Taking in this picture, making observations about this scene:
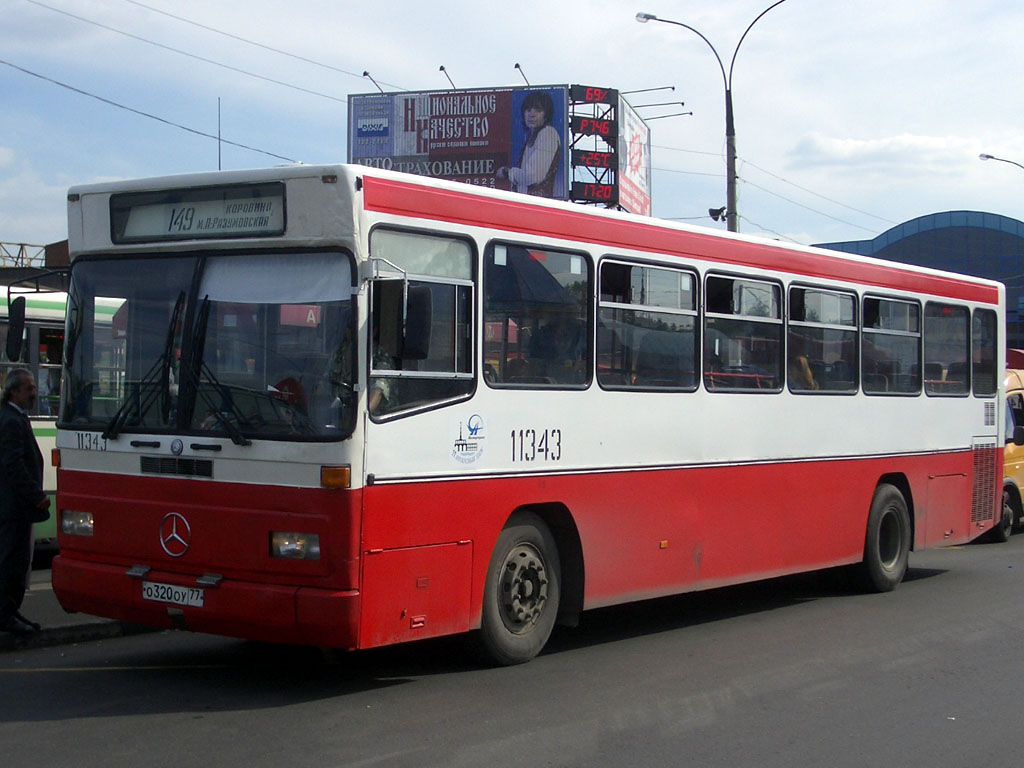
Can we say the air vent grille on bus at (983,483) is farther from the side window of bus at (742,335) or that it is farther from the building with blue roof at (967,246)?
the building with blue roof at (967,246)

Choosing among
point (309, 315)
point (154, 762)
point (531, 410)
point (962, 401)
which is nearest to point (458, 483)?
point (531, 410)

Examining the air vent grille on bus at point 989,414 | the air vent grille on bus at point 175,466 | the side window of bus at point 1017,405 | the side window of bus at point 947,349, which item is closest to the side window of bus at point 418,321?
the air vent grille on bus at point 175,466

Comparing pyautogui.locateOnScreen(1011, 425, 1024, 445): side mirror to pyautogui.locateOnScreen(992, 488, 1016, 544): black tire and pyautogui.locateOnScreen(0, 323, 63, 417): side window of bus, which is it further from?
pyautogui.locateOnScreen(0, 323, 63, 417): side window of bus

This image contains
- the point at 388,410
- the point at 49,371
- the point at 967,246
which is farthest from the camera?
the point at 967,246

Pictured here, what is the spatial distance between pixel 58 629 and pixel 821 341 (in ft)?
23.0

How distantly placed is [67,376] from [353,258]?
2.38 meters

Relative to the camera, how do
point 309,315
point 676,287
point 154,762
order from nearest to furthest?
point 154,762, point 309,315, point 676,287

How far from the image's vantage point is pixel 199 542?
7605 millimetres

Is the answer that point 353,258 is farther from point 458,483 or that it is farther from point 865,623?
point 865,623

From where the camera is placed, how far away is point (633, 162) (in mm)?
49719

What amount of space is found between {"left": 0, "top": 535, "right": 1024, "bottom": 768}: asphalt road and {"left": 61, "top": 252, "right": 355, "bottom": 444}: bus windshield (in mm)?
1651

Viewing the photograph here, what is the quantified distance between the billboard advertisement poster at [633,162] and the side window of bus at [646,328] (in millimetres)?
37293

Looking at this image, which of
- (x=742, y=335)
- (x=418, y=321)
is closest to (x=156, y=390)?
(x=418, y=321)

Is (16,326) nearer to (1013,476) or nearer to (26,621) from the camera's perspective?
(26,621)
